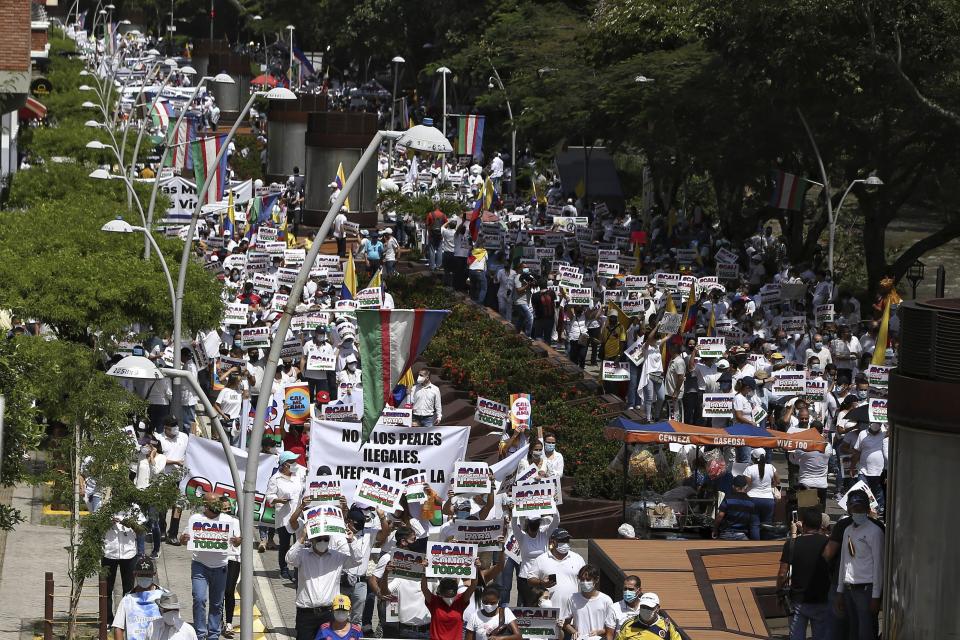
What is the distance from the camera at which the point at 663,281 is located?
31.0m

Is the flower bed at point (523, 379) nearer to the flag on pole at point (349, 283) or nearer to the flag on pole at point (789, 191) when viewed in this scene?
the flag on pole at point (349, 283)

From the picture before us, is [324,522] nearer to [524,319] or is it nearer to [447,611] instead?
[447,611]

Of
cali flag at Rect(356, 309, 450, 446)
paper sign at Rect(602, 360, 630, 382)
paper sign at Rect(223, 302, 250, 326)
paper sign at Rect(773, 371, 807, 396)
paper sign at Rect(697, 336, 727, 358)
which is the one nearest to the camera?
cali flag at Rect(356, 309, 450, 446)

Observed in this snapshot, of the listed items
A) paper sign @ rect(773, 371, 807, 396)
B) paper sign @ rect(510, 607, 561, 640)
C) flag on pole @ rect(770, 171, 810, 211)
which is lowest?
paper sign @ rect(510, 607, 561, 640)

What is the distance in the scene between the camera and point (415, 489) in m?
17.3

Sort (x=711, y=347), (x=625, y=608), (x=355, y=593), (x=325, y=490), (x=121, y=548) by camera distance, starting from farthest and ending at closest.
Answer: (x=711, y=347), (x=121, y=548), (x=325, y=490), (x=355, y=593), (x=625, y=608)

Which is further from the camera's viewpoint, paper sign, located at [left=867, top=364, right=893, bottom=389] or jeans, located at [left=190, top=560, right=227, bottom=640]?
paper sign, located at [left=867, top=364, right=893, bottom=389]

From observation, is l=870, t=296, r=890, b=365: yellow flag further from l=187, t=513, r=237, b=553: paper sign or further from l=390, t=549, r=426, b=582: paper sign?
l=187, t=513, r=237, b=553: paper sign

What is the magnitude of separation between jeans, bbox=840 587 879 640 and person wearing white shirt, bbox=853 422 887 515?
237 inches

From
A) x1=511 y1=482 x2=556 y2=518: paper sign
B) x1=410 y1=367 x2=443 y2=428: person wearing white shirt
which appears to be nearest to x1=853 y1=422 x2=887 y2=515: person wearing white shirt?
x1=511 y1=482 x2=556 y2=518: paper sign

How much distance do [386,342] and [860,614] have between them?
4.90m

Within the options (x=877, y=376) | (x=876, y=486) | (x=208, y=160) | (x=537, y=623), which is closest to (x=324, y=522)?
(x=537, y=623)

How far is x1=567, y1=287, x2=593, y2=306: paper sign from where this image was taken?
102ft

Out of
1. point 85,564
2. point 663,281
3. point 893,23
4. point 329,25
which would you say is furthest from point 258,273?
point 329,25
